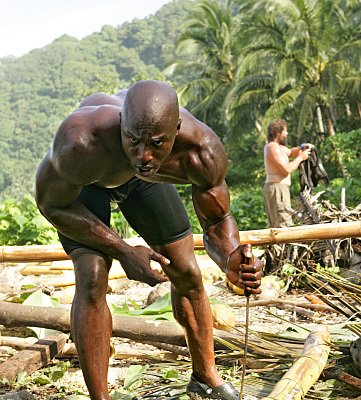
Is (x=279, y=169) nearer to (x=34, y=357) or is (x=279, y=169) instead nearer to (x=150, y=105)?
(x=34, y=357)

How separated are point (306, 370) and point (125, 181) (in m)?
1.10

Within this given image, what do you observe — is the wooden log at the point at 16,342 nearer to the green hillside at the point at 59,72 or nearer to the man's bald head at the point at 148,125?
the man's bald head at the point at 148,125

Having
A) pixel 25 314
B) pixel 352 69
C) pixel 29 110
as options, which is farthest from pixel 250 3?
pixel 29 110

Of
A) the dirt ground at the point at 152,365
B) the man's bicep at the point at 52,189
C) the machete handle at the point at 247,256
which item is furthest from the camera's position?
the dirt ground at the point at 152,365

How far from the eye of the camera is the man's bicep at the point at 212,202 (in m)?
2.92

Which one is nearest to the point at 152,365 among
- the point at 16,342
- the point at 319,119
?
the point at 16,342

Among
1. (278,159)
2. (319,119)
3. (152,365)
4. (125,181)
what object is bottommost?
(319,119)

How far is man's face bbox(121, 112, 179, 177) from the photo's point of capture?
2.39m

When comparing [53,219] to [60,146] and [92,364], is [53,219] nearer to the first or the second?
[60,146]

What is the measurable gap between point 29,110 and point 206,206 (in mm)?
81834

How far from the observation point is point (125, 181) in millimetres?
2816

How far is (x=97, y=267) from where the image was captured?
2816mm

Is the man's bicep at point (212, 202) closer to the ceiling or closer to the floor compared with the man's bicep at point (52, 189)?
closer to the floor

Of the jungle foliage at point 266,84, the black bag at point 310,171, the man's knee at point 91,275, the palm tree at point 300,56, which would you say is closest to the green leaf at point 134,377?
the man's knee at point 91,275
